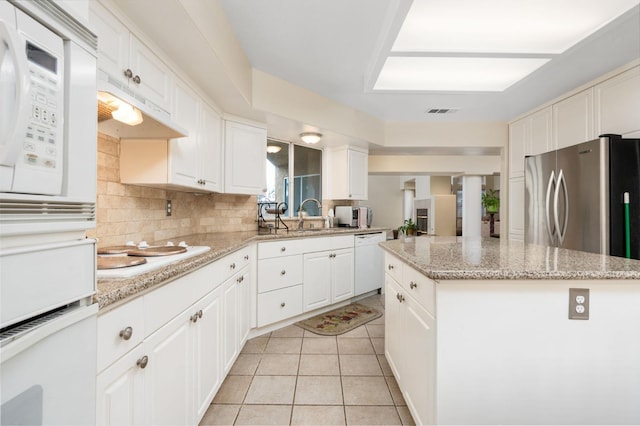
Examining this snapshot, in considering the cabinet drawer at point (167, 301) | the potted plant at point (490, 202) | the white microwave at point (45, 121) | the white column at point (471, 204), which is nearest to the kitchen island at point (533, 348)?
the cabinet drawer at point (167, 301)

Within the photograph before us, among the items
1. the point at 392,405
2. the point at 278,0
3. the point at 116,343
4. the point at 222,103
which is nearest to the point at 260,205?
the point at 222,103

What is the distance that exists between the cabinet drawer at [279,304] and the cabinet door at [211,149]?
3.66ft

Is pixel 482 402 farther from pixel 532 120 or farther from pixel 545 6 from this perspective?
pixel 532 120

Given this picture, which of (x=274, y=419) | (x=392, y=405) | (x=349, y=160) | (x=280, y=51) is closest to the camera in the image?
(x=274, y=419)

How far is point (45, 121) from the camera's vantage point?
516 millimetres

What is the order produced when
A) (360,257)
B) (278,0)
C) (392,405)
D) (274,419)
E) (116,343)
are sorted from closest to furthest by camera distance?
1. (116,343)
2. (274,419)
3. (392,405)
4. (278,0)
5. (360,257)

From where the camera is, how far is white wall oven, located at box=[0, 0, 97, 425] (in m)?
0.45

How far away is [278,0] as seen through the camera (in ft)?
6.02

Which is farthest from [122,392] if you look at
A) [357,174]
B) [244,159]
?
[357,174]

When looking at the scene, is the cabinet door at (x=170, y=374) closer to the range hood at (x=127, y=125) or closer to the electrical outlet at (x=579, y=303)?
the range hood at (x=127, y=125)

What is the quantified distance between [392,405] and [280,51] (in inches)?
107

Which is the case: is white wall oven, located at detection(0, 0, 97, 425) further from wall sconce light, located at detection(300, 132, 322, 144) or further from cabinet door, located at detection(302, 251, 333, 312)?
wall sconce light, located at detection(300, 132, 322, 144)

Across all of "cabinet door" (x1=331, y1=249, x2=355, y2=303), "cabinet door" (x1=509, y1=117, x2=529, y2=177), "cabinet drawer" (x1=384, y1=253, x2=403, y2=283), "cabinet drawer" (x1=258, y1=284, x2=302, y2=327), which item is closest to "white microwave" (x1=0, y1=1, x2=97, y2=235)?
"cabinet drawer" (x1=384, y1=253, x2=403, y2=283)

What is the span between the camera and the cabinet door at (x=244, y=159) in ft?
9.19
